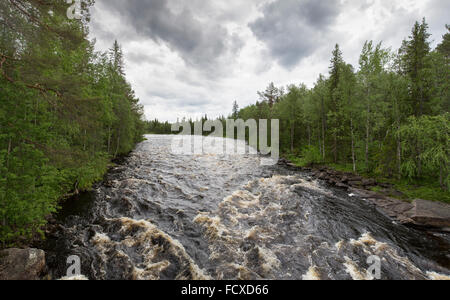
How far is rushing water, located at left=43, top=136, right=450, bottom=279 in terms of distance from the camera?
5.50 metres

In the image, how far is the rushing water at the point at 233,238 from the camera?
18.0 ft

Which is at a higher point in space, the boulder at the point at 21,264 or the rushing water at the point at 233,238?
the boulder at the point at 21,264

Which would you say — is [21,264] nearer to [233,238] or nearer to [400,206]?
[233,238]

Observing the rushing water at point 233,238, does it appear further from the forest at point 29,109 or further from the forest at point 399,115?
the forest at point 399,115

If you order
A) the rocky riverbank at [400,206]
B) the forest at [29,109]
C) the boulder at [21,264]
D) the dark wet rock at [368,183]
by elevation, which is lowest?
the rocky riverbank at [400,206]

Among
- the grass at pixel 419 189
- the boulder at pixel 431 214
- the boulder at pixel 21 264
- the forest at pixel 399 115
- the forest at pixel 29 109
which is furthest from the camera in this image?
the forest at pixel 399 115

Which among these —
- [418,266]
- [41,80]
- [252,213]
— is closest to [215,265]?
[252,213]

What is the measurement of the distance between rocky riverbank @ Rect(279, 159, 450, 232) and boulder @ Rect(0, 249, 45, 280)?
1548 cm

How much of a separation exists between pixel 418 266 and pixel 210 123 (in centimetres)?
9074

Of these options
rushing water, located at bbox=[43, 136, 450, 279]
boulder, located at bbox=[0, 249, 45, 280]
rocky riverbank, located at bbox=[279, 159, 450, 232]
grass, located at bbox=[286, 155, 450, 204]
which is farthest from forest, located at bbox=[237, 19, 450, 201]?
boulder, located at bbox=[0, 249, 45, 280]

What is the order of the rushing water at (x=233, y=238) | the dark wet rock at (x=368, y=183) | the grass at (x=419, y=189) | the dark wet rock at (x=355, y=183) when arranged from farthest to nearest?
the dark wet rock at (x=355, y=183) < the dark wet rock at (x=368, y=183) < the grass at (x=419, y=189) < the rushing water at (x=233, y=238)

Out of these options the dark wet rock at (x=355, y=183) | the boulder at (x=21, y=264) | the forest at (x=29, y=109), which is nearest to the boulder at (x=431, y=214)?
the dark wet rock at (x=355, y=183)

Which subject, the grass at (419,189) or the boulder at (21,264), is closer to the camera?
the boulder at (21,264)
